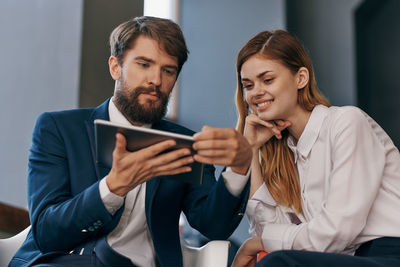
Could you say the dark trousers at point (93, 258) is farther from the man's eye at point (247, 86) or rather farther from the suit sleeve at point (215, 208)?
the man's eye at point (247, 86)

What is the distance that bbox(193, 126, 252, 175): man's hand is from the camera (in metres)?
1.47

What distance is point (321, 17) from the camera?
5.71 metres

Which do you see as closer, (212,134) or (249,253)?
(212,134)

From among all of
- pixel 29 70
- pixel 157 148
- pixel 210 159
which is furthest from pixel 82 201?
pixel 29 70

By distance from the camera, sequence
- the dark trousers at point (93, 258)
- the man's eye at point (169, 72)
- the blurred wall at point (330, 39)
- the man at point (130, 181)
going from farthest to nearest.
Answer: the blurred wall at point (330, 39) < the man's eye at point (169, 72) < the dark trousers at point (93, 258) < the man at point (130, 181)

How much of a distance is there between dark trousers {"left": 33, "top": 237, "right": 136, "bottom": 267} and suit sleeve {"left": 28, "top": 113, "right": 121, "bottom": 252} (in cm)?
3

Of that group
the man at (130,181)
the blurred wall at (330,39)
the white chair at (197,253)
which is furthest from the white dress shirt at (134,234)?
the blurred wall at (330,39)

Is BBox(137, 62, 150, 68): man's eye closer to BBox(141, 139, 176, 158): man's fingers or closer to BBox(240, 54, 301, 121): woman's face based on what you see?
BBox(240, 54, 301, 121): woman's face

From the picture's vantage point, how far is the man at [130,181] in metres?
1.55

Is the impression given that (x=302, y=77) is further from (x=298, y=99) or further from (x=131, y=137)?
(x=131, y=137)

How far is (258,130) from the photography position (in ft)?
7.40

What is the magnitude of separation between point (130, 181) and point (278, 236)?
667 mm

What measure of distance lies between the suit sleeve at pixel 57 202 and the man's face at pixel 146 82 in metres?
0.30

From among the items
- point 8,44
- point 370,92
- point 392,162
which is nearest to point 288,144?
point 392,162
